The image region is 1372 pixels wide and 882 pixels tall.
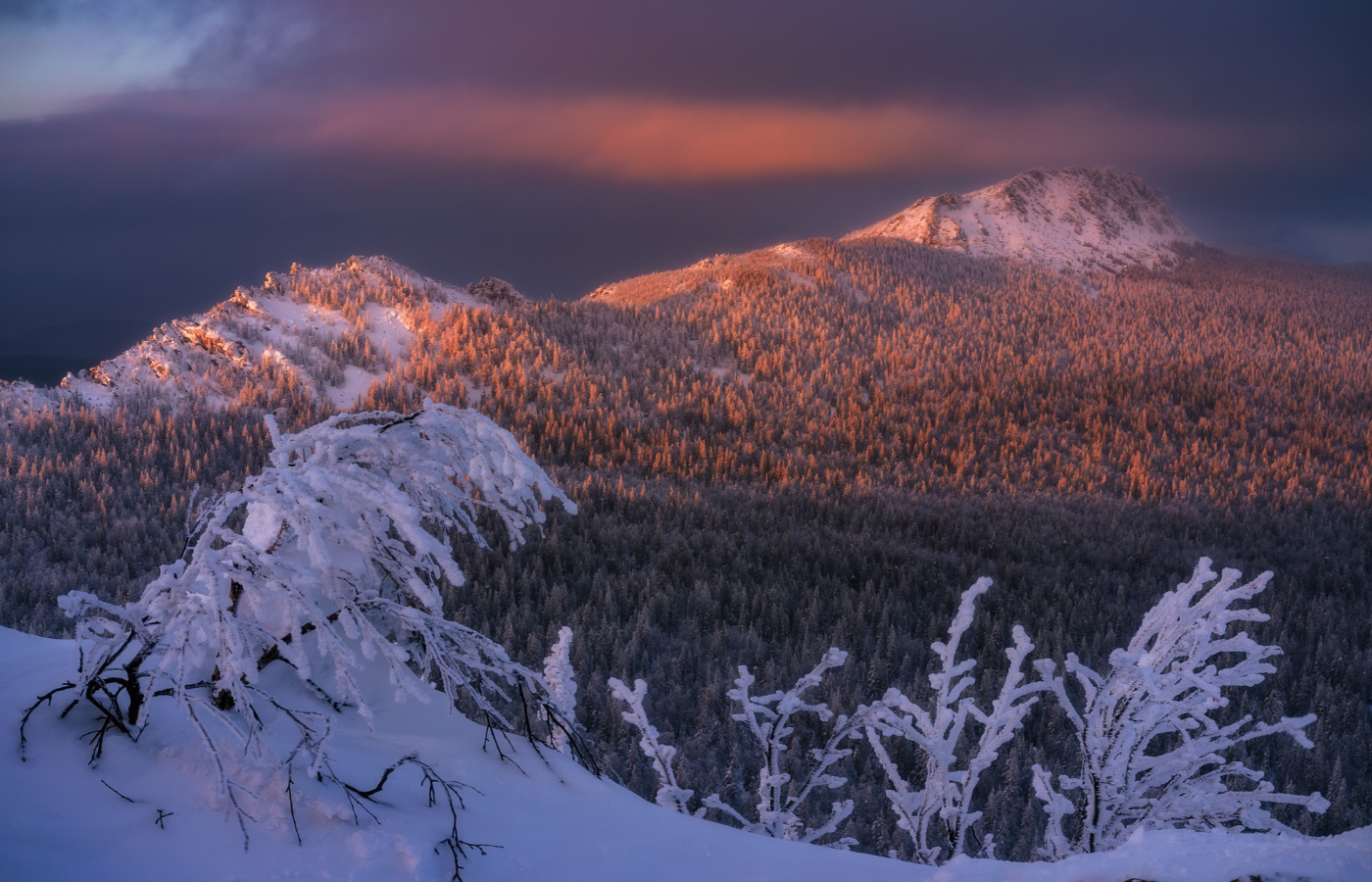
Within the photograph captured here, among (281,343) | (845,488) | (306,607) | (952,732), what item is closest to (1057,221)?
(845,488)

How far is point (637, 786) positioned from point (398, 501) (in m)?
3.36

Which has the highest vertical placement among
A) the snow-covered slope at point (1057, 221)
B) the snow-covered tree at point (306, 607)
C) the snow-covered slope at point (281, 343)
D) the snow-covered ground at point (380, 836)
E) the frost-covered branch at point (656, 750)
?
the snow-covered slope at point (1057, 221)

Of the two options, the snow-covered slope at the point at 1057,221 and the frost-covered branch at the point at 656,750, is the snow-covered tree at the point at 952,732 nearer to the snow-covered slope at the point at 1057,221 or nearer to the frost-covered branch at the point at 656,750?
the frost-covered branch at the point at 656,750

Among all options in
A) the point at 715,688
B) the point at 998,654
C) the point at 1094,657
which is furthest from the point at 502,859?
the point at 1094,657

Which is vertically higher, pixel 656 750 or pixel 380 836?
pixel 380 836

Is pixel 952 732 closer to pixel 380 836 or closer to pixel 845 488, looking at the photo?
pixel 380 836

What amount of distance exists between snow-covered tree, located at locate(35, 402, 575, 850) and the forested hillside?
303 cm

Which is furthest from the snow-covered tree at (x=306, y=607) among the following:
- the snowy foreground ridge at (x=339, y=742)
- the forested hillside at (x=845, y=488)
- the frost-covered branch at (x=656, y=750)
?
the forested hillside at (x=845, y=488)

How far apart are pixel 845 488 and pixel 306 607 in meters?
10.4

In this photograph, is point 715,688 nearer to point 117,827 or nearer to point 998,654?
point 998,654

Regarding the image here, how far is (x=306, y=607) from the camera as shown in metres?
1.73

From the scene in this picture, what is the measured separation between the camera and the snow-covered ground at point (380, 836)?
49.8 inches

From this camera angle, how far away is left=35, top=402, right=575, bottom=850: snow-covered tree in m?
1.54

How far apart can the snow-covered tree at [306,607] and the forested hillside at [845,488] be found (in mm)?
3029
